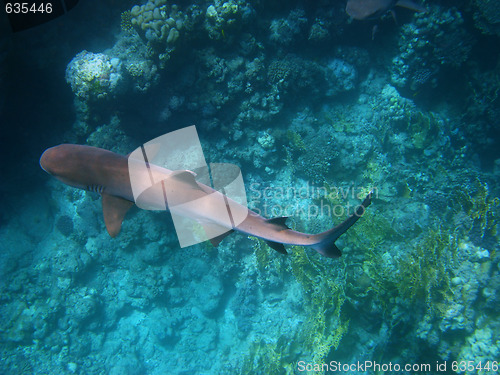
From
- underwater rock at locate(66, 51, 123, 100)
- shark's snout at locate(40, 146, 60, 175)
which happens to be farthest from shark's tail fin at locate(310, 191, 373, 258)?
underwater rock at locate(66, 51, 123, 100)

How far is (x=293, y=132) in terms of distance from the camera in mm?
8914

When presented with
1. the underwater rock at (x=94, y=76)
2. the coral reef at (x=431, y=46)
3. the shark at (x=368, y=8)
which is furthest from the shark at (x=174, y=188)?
the coral reef at (x=431, y=46)

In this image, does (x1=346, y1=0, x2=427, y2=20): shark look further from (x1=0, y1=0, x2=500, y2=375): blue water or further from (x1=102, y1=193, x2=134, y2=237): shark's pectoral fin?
(x1=102, y1=193, x2=134, y2=237): shark's pectoral fin

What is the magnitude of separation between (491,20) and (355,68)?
175 inches

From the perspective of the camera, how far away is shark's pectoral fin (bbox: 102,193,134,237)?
141 inches

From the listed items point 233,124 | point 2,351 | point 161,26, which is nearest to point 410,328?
point 233,124

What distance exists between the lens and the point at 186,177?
319 cm

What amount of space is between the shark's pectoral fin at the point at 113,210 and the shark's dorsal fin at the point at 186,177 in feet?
3.09

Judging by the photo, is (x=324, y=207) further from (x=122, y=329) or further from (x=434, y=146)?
(x=122, y=329)

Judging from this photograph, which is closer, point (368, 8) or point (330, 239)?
point (330, 239)

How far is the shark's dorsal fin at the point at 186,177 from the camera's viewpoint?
124 inches

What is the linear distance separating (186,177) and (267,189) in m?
5.96

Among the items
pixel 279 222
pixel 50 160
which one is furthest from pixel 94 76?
pixel 279 222

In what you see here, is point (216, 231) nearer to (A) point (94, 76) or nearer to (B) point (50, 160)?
(B) point (50, 160)
